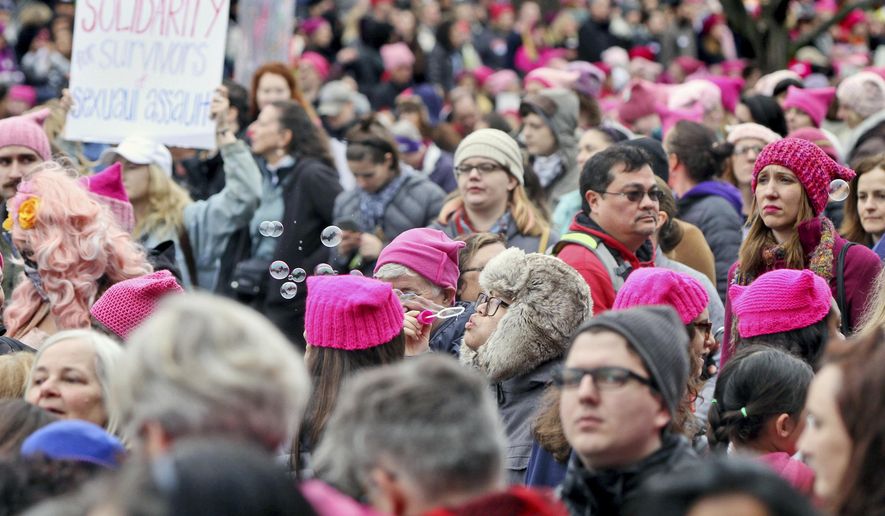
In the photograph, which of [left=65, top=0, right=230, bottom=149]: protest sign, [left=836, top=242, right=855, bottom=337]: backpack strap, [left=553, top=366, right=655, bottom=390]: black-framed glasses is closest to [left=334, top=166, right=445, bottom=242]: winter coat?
[left=65, top=0, right=230, bottom=149]: protest sign

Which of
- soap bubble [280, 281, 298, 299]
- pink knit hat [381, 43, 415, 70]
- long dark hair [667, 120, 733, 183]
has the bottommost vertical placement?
soap bubble [280, 281, 298, 299]

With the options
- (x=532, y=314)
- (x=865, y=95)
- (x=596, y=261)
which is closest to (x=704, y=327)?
(x=532, y=314)

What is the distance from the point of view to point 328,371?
17.4 ft

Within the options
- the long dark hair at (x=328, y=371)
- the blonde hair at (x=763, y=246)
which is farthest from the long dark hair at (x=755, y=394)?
the blonde hair at (x=763, y=246)

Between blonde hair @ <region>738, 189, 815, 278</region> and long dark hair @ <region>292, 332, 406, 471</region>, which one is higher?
blonde hair @ <region>738, 189, 815, 278</region>

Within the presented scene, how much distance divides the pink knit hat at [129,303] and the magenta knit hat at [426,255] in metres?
1.00

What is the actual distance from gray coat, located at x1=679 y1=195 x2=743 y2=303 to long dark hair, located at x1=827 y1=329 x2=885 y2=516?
193 inches

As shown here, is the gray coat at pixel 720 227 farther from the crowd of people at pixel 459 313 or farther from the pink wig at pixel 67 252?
the pink wig at pixel 67 252

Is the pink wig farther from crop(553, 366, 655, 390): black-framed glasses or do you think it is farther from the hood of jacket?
the hood of jacket

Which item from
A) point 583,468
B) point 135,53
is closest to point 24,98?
point 135,53

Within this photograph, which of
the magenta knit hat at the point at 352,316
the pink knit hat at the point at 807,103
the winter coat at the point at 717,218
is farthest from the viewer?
the pink knit hat at the point at 807,103

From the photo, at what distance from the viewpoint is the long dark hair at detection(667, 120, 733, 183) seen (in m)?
8.91

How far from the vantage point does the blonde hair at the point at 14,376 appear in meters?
5.22

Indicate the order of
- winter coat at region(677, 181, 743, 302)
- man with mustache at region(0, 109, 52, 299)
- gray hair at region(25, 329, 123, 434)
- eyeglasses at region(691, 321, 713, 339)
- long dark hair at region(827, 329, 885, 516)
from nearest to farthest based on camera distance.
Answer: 1. long dark hair at region(827, 329, 885, 516)
2. gray hair at region(25, 329, 123, 434)
3. eyeglasses at region(691, 321, 713, 339)
4. man with mustache at region(0, 109, 52, 299)
5. winter coat at region(677, 181, 743, 302)
